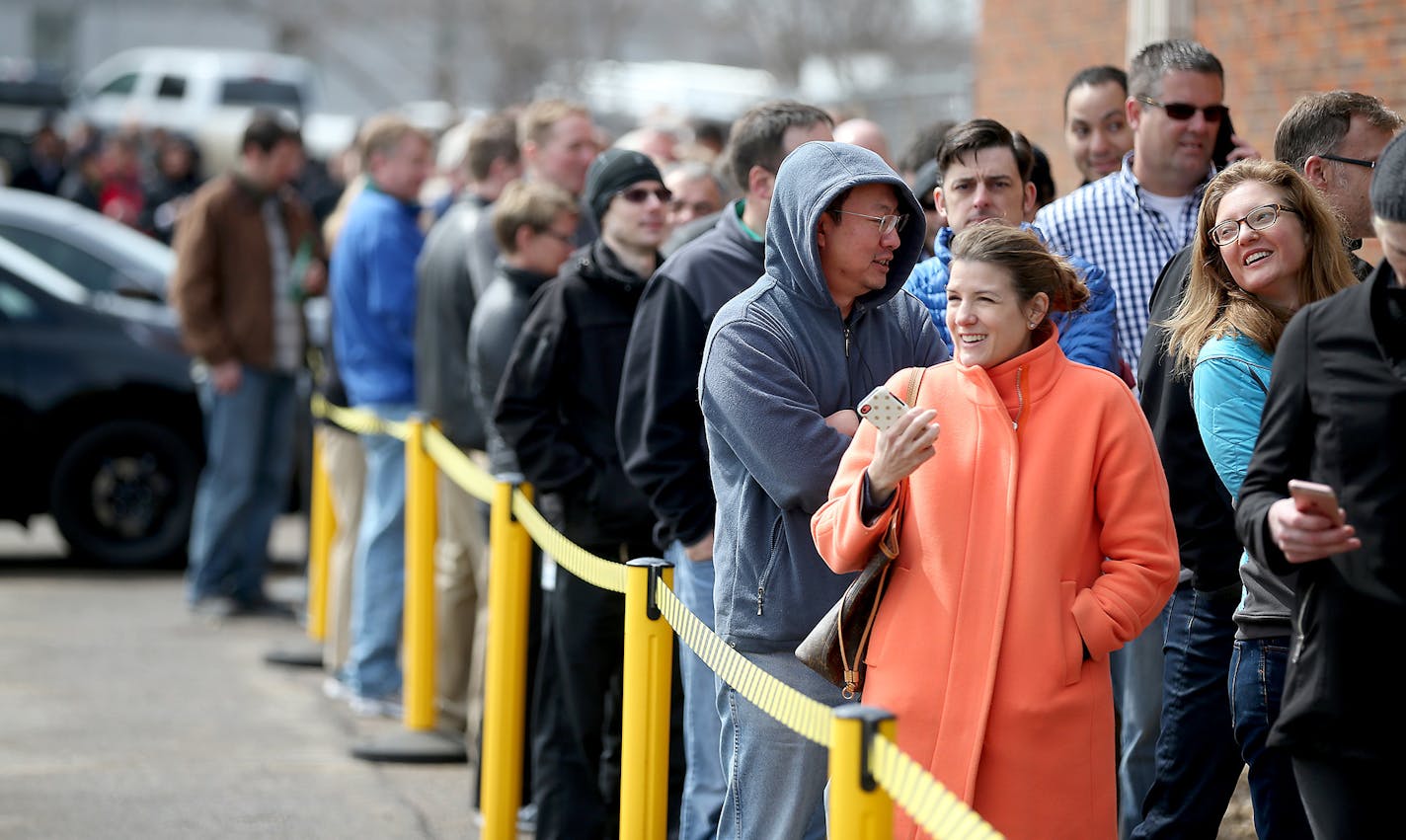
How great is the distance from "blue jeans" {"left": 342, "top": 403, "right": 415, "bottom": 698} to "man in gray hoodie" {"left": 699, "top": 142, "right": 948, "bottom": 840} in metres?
4.09

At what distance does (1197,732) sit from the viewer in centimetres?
467

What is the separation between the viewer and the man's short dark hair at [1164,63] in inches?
228

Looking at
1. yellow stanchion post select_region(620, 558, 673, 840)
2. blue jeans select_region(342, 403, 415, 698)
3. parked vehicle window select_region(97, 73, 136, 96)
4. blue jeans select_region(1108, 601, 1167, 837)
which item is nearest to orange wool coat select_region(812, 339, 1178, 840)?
yellow stanchion post select_region(620, 558, 673, 840)

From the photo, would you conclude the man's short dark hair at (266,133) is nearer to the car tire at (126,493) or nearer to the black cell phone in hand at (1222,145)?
the car tire at (126,493)

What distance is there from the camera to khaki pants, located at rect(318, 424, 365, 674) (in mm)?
8906

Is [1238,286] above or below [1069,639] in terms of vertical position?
above

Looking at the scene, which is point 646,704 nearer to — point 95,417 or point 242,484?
point 242,484

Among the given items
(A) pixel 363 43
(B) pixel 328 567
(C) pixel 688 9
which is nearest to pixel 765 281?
(B) pixel 328 567

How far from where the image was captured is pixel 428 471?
7.50m

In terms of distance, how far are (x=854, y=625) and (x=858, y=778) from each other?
0.80m

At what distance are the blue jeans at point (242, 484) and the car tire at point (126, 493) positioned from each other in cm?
103

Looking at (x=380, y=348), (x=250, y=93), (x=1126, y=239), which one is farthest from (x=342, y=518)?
(x=250, y=93)

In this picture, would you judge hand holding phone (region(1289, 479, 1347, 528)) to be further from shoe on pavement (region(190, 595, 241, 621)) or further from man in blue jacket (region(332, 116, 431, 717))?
shoe on pavement (region(190, 595, 241, 621))

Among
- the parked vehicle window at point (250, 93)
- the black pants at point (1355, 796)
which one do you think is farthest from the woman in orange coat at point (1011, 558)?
the parked vehicle window at point (250, 93)
